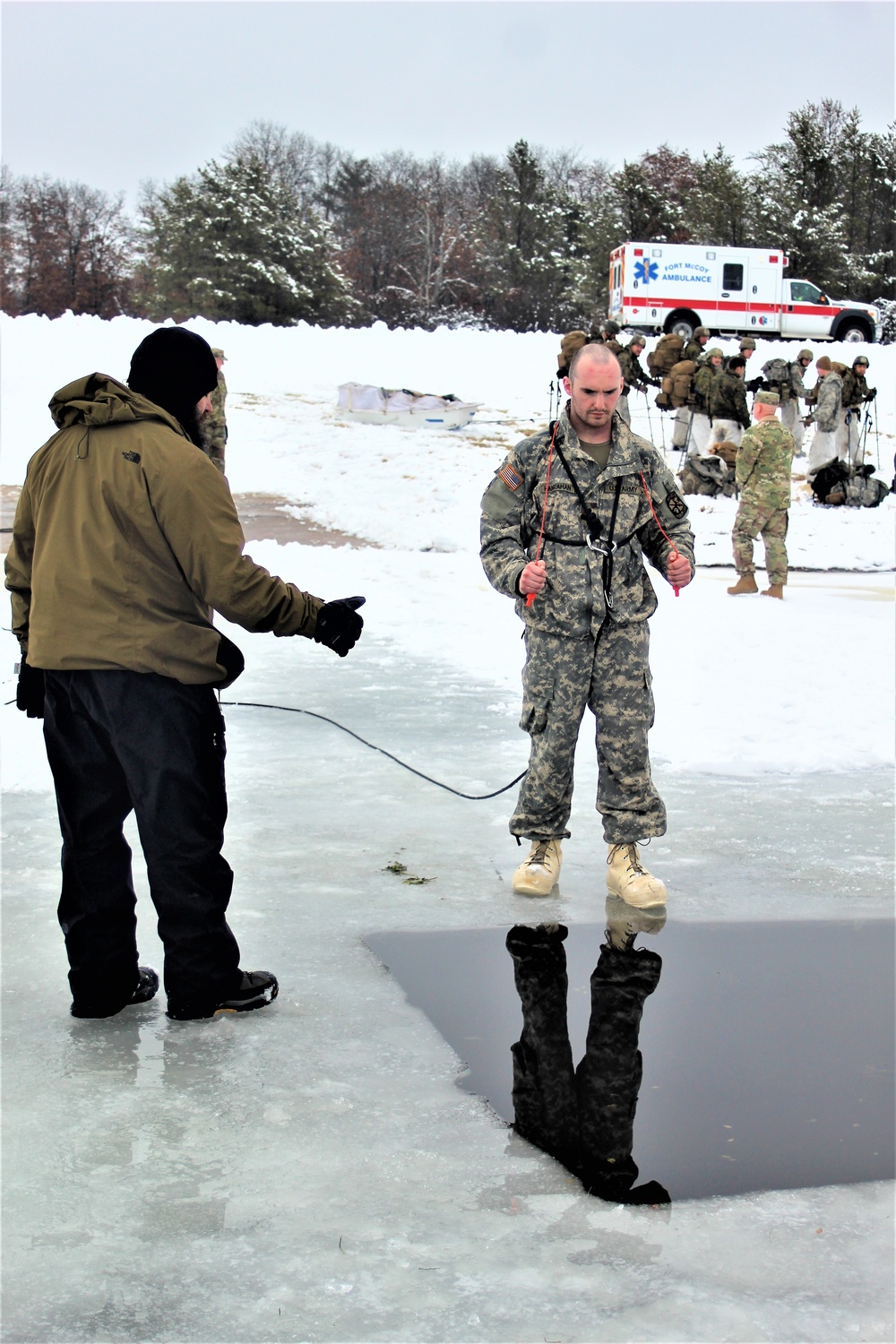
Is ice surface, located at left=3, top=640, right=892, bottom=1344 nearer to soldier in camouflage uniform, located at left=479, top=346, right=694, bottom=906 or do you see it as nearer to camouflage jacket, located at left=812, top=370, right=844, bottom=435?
soldier in camouflage uniform, located at left=479, top=346, right=694, bottom=906

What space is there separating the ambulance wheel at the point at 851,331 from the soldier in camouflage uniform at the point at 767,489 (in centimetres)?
2021

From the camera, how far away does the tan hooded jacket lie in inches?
120

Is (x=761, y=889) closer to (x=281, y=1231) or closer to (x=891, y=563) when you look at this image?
(x=281, y=1231)

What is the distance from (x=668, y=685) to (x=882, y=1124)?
4.45m

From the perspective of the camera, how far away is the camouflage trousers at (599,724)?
4113mm

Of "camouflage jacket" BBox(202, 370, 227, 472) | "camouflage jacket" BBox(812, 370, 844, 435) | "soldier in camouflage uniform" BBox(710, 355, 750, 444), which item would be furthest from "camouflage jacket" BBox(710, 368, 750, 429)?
"camouflage jacket" BBox(202, 370, 227, 472)

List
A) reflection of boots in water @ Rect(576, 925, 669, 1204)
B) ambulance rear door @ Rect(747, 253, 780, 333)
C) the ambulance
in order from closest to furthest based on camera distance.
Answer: reflection of boots in water @ Rect(576, 925, 669, 1204) < the ambulance < ambulance rear door @ Rect(747, 253, 780, 333)

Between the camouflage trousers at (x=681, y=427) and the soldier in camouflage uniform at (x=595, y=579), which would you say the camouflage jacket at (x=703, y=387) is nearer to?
the camouflage trousers at (x=681, y=427)

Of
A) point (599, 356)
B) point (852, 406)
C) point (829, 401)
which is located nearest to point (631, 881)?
point (599, 356)

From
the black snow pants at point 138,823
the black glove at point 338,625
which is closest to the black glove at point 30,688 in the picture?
the black snow pants at point 138,823

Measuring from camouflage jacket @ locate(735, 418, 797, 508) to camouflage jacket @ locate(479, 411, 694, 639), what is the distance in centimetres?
717

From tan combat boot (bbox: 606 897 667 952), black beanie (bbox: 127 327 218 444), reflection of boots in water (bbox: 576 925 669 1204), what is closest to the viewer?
reflection of boots in water (bbox: 576 925 669 1204)

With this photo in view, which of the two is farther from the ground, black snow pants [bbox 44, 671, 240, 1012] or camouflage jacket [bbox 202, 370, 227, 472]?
camouflage jacket [bbox 202, 370, 227, 472]

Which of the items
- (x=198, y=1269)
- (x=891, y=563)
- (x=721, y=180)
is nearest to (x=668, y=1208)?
(x=198, y=1269)
